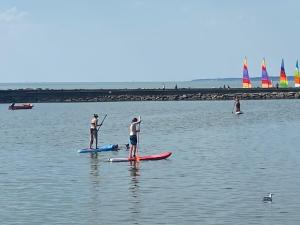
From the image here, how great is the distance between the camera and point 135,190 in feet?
81.8

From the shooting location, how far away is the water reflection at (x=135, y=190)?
68.9 feet

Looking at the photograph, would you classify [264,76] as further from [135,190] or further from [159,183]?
[135,190]

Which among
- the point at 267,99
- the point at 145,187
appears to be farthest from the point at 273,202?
the point at 267,99

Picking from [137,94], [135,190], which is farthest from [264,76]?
[135,190]

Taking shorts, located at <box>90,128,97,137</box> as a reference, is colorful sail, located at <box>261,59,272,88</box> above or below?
above

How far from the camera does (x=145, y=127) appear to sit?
61.7 m

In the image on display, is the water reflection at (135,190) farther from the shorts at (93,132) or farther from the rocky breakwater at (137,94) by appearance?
the rocky breakwater at (137,94)

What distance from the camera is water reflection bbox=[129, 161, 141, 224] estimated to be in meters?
21.0

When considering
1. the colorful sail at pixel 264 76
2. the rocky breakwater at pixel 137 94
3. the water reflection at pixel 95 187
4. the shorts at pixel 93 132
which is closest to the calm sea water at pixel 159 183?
the water reflection at pixel 95 187

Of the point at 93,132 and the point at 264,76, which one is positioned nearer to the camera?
the point at 93,132

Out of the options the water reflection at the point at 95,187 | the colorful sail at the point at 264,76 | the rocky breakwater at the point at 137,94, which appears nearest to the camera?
the water reflection at the point at 95,187

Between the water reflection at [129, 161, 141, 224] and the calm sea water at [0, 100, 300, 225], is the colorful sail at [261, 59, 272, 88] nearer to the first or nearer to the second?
the calm sea water at [0, 100, 300, 225]

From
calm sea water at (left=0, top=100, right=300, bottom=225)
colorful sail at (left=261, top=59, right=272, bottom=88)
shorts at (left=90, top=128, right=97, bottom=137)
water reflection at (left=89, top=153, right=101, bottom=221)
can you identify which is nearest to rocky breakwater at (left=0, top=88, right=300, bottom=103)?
colorful sail at (left=261, top=59, right=272, bottom=88)

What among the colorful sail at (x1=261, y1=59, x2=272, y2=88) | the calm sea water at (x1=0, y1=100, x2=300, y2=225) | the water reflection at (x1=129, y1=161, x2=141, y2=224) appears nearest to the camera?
the calm sea water at (x1=0, y1=100, x2=300, y2=225)
